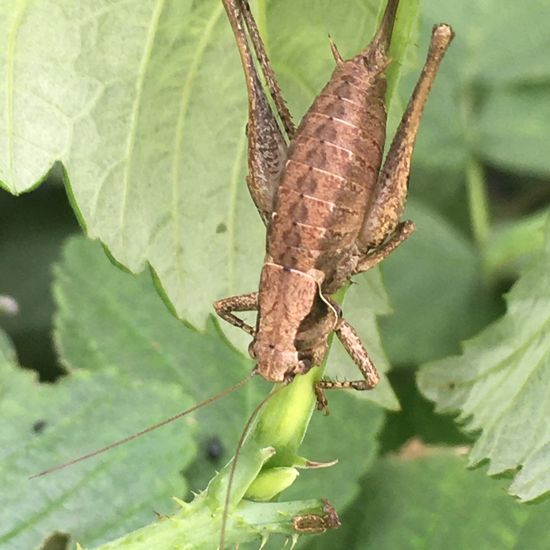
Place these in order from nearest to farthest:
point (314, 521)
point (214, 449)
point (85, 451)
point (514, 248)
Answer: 1. point (314, 521)
2. point (85, 451)
3. point (214, 449)
4. point (514, 248)

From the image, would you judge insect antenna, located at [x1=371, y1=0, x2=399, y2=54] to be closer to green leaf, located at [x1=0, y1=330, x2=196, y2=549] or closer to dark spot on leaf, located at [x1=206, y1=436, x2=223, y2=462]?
green leaf, located at [x1=0, y1=330, x2=196, y2=549]

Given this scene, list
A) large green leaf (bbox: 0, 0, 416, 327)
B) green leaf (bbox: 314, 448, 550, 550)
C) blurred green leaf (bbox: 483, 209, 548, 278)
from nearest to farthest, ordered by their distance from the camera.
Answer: large green leaf (bbox: 0, 0, 416, 327) → green leaf (bbox: 314, 448, 550, 550) → blurred green leaf (bbox: 483, 209, 548, 278)

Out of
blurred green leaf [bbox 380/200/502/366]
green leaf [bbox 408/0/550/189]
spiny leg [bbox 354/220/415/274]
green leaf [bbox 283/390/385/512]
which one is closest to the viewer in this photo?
spiny leg [bbox 354/220/415/274]

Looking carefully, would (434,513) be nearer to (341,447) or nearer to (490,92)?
(341,447)

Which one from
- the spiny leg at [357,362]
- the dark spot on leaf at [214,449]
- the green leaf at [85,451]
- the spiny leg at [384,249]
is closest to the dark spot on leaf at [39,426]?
the green leaf at [85,451]

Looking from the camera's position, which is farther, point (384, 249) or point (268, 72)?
point (384, 249)

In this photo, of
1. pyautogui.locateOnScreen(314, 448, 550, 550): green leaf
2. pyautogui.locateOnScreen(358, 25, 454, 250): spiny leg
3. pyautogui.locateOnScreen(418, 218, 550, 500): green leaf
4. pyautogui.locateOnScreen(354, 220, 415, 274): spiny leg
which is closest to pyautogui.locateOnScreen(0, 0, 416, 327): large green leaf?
pyautogui.locateOnScreen(358, 25, 454, 250): spiny leg

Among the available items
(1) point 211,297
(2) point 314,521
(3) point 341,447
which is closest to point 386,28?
(1) point 211,297
